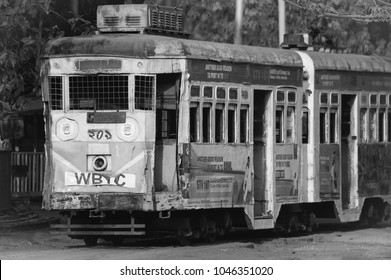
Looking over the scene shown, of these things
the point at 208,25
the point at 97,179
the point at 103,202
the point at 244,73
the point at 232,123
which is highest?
the point at 208,25

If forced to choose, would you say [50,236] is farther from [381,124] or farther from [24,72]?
[381,124]

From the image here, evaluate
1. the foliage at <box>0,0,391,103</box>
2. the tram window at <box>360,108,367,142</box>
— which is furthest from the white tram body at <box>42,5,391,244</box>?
the foliage at <box>0,0,391,103</box>

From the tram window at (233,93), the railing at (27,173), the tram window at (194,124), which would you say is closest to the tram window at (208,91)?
the tram window at (194,124)

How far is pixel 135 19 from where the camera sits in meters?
19.4

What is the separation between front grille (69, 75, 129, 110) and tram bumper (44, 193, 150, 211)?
125cm

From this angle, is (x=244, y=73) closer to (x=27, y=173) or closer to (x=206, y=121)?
(x=206, y=121)

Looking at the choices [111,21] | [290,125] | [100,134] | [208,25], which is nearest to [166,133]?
[100,134]

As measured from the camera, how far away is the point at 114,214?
742 inches

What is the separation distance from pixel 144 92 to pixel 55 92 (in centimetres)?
136

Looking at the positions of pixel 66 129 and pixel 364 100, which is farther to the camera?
pixel 364 100

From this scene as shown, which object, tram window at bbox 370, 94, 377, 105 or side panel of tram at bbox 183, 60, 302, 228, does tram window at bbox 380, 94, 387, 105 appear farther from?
side panel of tram at bbox 183, 60, 302, 228

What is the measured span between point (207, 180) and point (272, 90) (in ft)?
8.02

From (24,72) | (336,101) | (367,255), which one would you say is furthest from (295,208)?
(24,72)

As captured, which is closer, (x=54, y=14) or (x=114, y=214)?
(x=114, y=214)
